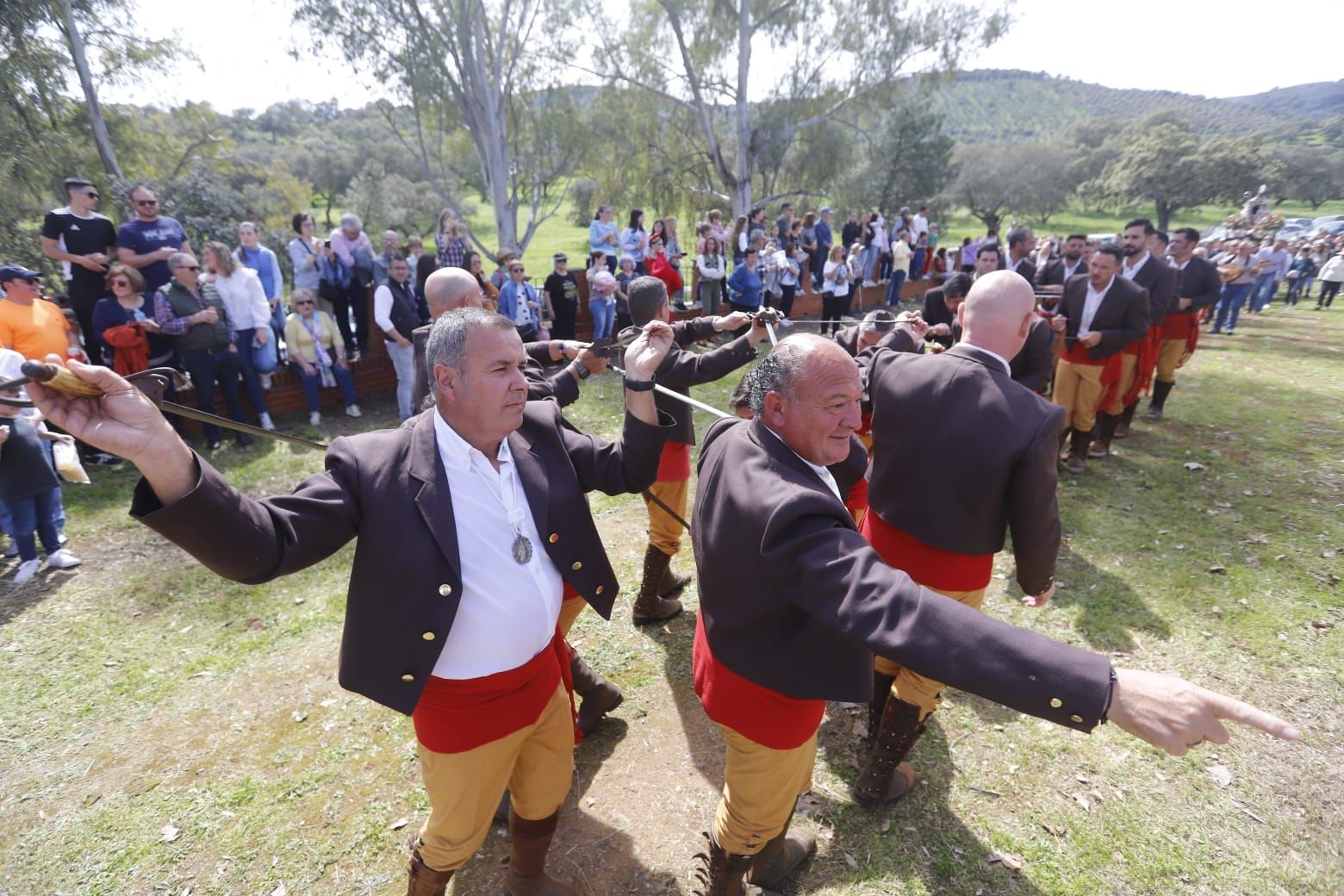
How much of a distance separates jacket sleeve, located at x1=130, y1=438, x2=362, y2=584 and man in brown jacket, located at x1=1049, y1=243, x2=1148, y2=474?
5.95 meters

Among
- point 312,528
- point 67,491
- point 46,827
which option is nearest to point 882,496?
point 312,528

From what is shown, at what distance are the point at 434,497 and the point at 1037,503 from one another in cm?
256

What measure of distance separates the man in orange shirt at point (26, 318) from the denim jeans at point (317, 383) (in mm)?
2405

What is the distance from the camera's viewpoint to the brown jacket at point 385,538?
178cm

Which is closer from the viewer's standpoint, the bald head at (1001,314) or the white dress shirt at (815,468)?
the white dress shirt at (815,468)

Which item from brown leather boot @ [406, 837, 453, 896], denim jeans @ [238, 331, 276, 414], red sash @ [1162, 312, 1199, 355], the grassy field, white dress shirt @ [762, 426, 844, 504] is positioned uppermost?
white dress shirt @ [762, 426, 844, 504]

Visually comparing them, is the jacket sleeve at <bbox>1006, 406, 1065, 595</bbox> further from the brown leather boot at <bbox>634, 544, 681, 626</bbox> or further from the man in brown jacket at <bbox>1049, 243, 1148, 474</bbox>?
the man in brown jacket at <bbox>1049, 243, 1148, 474</bbox>

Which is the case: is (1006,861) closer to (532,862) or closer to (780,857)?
(780,857)

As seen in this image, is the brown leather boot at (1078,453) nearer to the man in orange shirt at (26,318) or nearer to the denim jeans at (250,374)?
the denim jeans at (250,374)

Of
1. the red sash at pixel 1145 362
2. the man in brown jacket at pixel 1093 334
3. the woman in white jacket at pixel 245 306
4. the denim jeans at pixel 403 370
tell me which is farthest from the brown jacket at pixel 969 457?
the woman in white jacket at pixel 245 306

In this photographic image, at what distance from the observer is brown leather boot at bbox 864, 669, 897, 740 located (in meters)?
3.59

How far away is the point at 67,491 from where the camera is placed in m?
6.61

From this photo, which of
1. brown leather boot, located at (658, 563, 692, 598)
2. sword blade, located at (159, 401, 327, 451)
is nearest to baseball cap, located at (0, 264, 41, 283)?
sword blade, located at (159, 401, 327, 451)

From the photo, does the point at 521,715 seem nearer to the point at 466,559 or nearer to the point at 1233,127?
the point at 466,559
